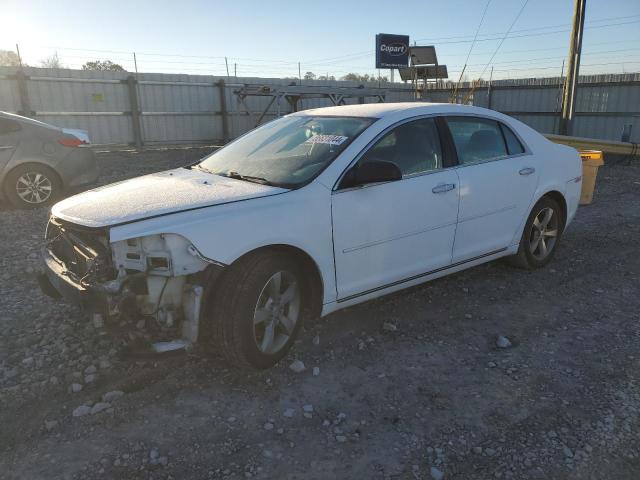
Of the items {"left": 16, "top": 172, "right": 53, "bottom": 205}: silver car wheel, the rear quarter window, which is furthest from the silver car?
the rear quarter window

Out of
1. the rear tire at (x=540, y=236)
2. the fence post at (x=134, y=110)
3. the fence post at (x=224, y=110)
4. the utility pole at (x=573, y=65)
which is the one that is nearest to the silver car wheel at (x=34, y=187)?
the rear tire at (x=540, y=236)

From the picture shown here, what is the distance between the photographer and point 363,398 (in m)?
2.98

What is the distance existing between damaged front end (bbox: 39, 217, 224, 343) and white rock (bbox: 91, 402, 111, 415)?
523 millimetres

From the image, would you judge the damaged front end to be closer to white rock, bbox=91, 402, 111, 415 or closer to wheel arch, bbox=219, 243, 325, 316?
wheel arch, bbox=219, 243, 325, 316

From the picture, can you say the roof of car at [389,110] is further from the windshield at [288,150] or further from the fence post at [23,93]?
the fence post at [23,93]

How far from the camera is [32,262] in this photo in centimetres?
523

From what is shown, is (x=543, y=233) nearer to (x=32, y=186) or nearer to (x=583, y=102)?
(x=32, y=186)

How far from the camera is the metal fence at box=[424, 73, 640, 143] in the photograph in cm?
1580

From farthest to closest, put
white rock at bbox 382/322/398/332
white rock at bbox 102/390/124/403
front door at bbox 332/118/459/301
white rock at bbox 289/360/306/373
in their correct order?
white rock at bbox 382/322/398/332 < front door at bbox 332/118/459/301 < white rock at bbox 289/360/306/373 < white rock at bbox 102/390/124/403

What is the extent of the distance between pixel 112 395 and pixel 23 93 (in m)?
14.8

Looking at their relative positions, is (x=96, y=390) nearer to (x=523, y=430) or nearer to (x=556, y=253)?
(x=523, y=430)

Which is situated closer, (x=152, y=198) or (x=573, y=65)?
(x=152, y=198)

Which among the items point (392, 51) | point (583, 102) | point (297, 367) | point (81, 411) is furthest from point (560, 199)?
point (392, 51)

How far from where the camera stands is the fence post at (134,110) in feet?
54.6
